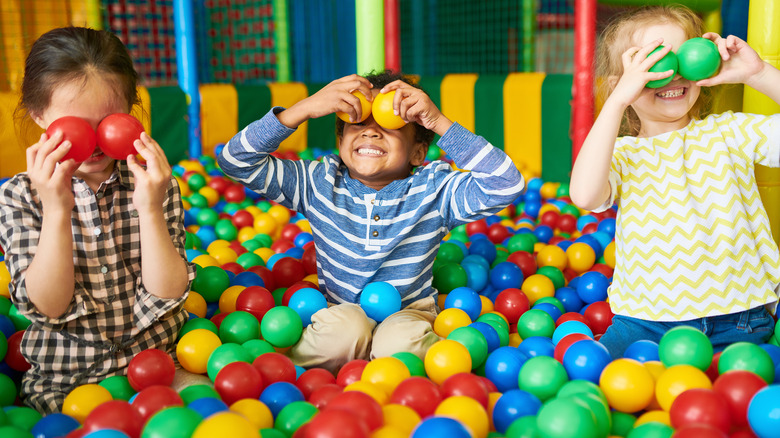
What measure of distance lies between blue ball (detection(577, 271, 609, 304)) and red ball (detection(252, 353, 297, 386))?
851mm

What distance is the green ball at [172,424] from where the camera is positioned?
0.94 m

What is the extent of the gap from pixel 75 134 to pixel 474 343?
80 centimetres

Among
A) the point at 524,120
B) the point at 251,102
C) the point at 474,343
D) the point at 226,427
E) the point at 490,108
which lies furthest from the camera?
the point at 251,102

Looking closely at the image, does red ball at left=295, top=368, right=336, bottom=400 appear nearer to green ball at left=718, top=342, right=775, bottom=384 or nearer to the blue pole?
green ball at left=718, top=342, right=775, bottom=384

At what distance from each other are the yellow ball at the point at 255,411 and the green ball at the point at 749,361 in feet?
2.42

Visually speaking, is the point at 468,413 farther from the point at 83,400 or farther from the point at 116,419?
the point at 83,400

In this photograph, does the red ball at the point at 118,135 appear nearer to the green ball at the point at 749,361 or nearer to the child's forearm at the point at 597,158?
the child's forearm at the point at 597,158

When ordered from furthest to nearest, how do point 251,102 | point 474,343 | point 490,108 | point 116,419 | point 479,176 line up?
point 251,102
point 490,108
point 479,176
point 474,343
point 116,419

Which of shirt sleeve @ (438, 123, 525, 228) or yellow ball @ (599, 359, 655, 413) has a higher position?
shirt sleeve @ (438, 123, 525, 228)

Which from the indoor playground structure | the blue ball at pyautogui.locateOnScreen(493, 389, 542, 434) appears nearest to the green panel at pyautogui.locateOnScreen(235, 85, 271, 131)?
the indoor playground structure

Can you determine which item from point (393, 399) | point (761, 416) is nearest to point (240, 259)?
point (393, 399)

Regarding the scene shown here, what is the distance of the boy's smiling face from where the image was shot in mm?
1583

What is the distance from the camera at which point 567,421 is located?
964 millimetres

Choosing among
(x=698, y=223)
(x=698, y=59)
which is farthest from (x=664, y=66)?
(x=698, y=223)
